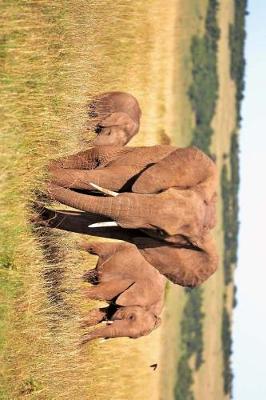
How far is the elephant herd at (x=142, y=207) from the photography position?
639cm

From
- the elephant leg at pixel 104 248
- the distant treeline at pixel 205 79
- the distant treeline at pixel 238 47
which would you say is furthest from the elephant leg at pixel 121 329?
the distant treeline at pixel 238 47

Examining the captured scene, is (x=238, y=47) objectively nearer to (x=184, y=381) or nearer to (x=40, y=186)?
(x=184, y=381)

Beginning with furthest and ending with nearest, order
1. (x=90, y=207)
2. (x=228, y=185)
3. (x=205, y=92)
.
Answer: (x=228, y=185) → (x=205, y=92) → (x=90, y=207)

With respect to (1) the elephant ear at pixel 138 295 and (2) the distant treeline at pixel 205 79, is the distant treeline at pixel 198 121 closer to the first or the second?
(2) the distant treeline at pixel 205 79

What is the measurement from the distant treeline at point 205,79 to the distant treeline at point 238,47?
370 centimetres

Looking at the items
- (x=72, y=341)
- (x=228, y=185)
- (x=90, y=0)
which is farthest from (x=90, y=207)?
(x=228, y=185)

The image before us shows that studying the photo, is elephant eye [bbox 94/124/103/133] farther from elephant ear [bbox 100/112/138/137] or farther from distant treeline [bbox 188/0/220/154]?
distant treeline [bbox 188/0/220/154]

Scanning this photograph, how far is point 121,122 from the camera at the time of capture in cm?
929

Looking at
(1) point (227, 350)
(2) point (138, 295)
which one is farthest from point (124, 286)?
(1) point (227, 350)

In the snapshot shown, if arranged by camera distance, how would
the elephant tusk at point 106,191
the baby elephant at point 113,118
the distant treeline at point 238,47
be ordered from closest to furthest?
1. the elephant tusk at point 106,191
2. the baby elephant at point 113,118
3. the distant treeline at point 238,47

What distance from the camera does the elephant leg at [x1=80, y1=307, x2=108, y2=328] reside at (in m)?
8.88

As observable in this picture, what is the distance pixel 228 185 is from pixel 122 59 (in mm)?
28431

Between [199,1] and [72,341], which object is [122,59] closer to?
[72,341]

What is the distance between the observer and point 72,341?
26.9 feet
